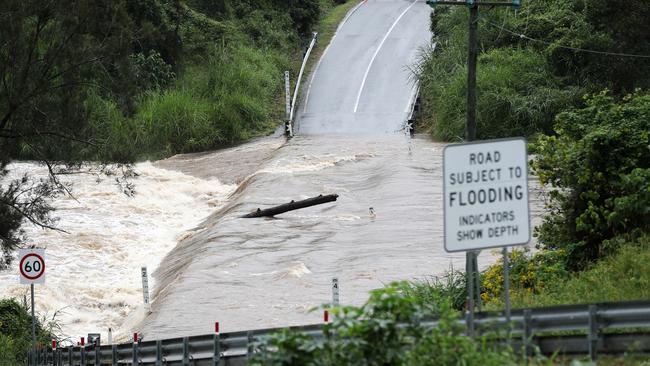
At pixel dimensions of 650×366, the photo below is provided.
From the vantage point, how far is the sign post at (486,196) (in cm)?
1059

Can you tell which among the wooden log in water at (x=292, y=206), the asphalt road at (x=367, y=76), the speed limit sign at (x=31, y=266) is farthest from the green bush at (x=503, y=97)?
the speed limit sign at (x=31, y=266)

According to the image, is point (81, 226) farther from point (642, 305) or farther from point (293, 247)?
point (642, 305)

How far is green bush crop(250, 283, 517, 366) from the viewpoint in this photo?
9719mm

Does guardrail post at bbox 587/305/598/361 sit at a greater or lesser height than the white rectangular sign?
lesser

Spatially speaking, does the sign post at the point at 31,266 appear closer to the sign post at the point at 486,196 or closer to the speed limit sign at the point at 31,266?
the speed limit sign at the point at 31,266

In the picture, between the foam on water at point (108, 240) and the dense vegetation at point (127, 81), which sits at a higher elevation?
the dense vegetation at point (127, 81)

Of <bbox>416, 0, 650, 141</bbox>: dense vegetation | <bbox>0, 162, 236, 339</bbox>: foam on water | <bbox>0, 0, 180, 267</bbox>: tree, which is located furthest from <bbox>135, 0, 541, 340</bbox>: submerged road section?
<bbox>0, 0, 180, 267</bbox>: tree

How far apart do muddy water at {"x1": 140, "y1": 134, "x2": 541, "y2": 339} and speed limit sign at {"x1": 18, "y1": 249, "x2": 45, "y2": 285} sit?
106 inches

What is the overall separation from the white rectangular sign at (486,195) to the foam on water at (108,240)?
1638 centimetres

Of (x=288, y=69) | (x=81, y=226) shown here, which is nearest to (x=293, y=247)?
(x=81, y=226)

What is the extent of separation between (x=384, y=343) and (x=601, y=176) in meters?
12.7

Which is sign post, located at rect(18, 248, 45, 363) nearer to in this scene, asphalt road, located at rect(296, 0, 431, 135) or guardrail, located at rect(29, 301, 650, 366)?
guardrail, located at rect(29, 301, 650, 366)

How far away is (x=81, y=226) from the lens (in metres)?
37.2

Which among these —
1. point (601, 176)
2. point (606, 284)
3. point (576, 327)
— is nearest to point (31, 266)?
point (601, 176)
